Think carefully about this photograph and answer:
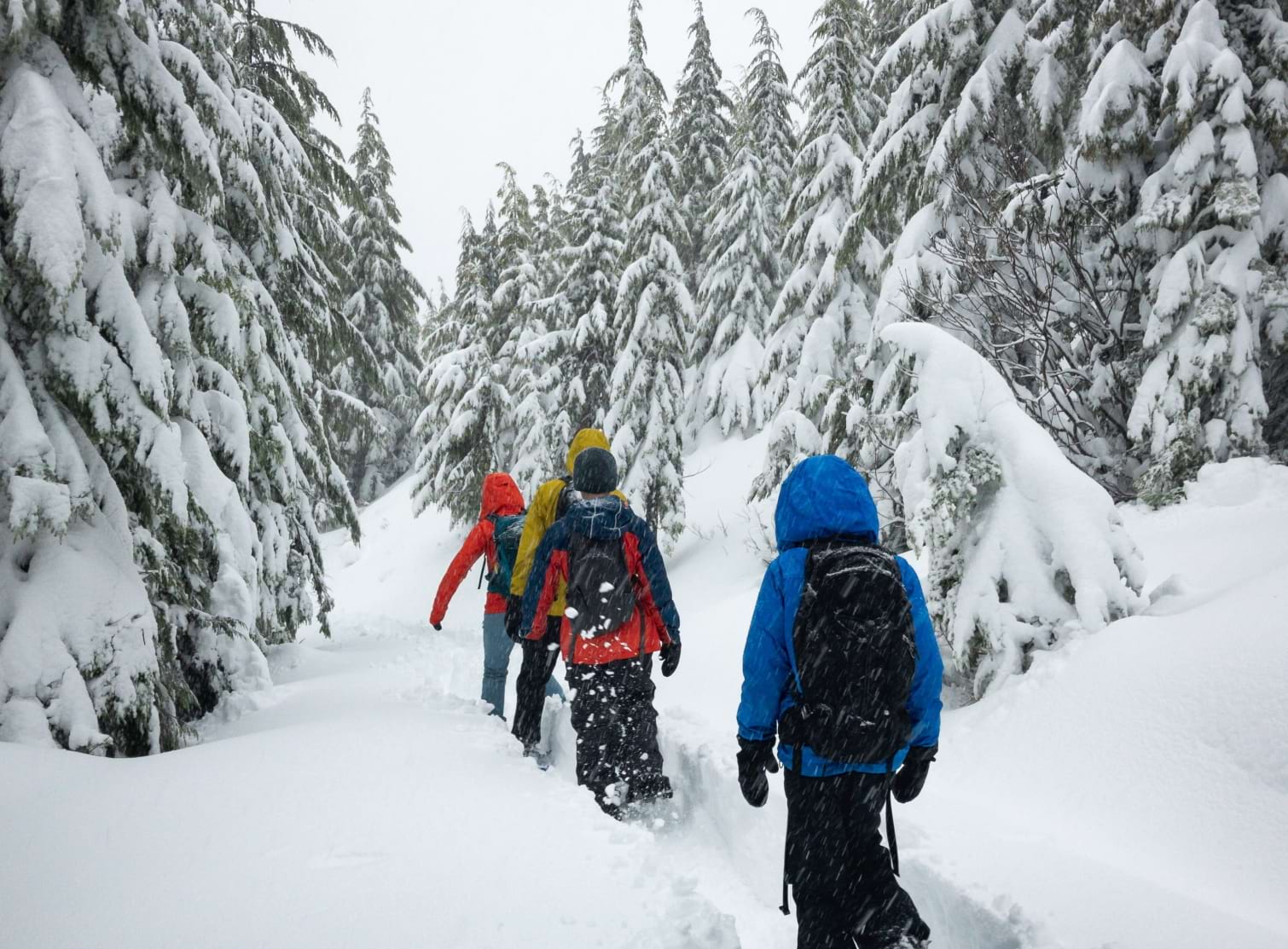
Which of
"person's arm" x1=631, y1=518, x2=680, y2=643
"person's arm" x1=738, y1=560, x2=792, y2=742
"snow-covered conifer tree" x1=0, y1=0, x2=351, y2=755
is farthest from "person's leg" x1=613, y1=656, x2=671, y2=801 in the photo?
"snow-covered conifer tree" x1=0, y1=0, x2=351, y2=755

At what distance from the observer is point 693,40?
65.2ft

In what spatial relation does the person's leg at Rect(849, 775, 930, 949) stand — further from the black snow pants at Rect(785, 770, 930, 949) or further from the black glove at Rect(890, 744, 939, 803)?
the black glove at Rect(890, 744, 939, 803)

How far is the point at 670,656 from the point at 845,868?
2.25 metres

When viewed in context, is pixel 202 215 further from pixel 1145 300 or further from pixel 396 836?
pixel 1145 300

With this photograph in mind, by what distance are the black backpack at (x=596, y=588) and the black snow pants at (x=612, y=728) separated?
0.30m

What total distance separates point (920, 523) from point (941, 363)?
54.9 inches

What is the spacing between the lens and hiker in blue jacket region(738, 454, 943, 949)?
2.64 m

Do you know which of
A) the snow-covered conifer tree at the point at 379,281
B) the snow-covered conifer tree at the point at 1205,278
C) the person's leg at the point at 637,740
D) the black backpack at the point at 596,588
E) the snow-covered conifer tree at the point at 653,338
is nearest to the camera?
the black backpack at the point at 596,588

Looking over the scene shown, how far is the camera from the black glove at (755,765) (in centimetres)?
281

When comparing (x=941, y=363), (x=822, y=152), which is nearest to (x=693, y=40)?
(x=822, y=152)

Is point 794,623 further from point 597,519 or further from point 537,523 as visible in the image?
point 537,523

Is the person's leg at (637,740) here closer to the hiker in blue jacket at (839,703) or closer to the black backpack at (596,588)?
the black backpack at (596,588)

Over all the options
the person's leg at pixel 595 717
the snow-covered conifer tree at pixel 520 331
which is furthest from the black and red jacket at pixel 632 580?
the snow-covered conifer tree at pixel 520 331

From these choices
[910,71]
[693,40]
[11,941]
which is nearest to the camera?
[11,941]
